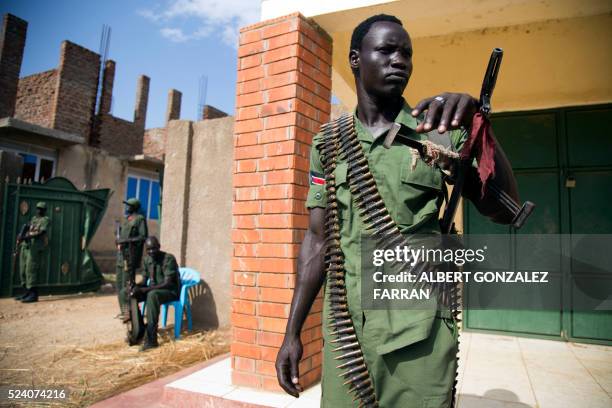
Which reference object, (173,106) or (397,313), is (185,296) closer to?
(397,313)

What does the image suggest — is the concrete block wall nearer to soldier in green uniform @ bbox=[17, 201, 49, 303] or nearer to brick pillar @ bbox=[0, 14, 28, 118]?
soldier in green uniform @ bbox=[17, 201, 49, 303]

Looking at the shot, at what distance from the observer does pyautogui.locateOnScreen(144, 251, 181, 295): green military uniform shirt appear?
20.2 ft

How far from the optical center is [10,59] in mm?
14766

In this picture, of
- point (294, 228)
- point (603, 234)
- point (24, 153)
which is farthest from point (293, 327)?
point (24, 153)

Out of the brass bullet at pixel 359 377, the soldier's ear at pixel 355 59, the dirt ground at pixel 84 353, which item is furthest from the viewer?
the dirt ground at pixel 84 353

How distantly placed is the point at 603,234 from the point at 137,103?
21.8 meters

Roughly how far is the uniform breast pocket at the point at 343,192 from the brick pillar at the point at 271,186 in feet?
4.75

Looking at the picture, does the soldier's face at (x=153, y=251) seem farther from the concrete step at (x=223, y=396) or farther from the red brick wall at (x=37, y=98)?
the red brick wall at (x=37, y=98)

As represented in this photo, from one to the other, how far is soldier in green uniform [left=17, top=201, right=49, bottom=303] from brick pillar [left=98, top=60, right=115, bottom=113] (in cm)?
940

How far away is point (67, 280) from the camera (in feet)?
33.5

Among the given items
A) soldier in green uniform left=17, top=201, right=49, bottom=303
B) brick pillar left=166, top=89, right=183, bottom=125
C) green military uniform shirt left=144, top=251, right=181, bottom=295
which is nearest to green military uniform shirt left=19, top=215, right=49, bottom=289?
soldier in green uniform left=17, top=201, right=49, bottom=303

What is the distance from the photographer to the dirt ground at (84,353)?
4.32m

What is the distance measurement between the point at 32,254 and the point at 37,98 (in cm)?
934

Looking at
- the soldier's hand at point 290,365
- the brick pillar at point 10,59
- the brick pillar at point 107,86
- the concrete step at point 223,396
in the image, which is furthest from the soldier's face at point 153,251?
the brick pillar at point 107,86
